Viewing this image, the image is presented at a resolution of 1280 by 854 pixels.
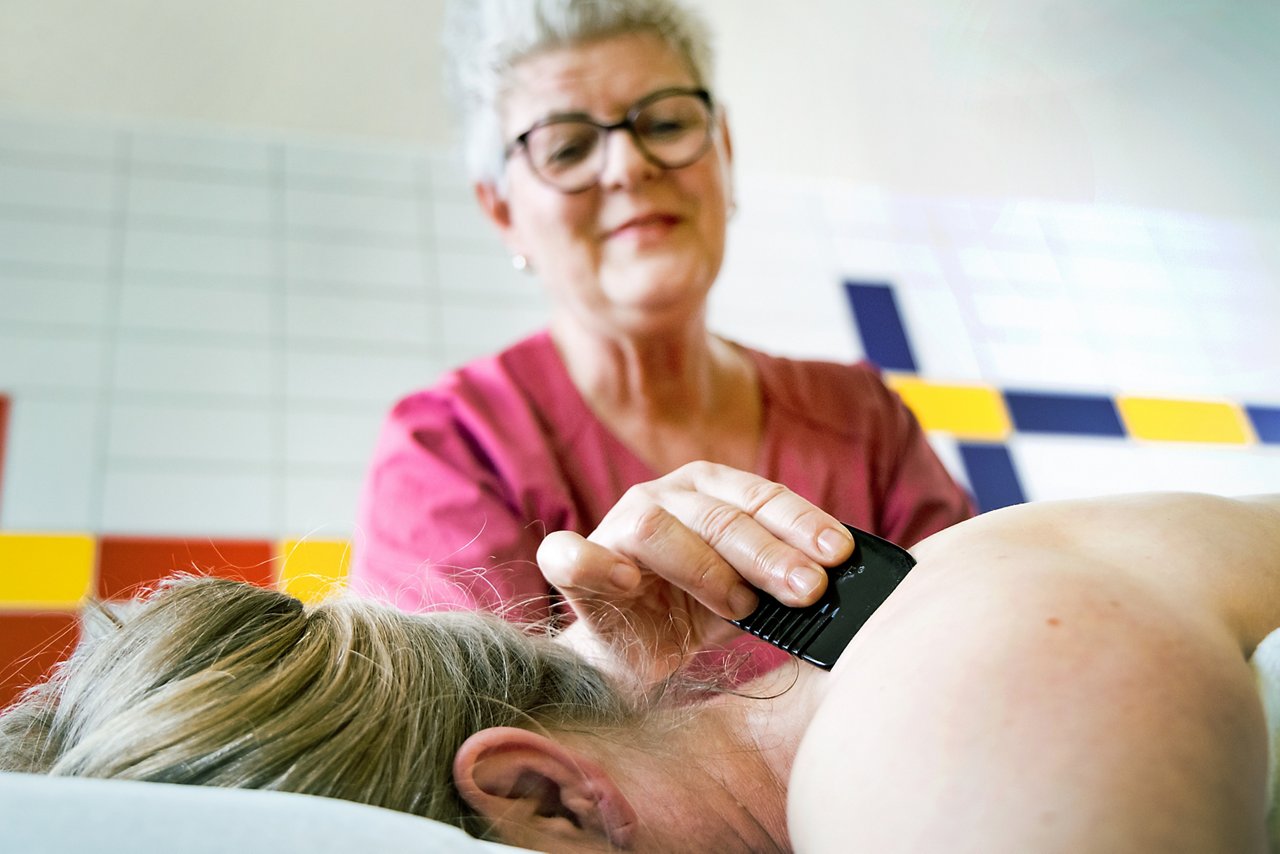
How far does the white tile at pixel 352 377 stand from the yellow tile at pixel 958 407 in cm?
119

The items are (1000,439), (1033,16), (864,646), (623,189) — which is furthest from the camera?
(1000,439)

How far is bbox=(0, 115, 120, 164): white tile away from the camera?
275cm

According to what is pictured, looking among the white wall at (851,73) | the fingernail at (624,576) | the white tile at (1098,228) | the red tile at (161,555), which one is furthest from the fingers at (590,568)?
the white tile at (1098,228)

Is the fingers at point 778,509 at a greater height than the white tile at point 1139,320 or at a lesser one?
lesser

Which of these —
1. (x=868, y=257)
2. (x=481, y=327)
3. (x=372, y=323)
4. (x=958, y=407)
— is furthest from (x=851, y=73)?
(x=372, y=323)

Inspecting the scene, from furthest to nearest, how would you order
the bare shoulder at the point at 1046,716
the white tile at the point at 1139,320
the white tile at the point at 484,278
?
the white tile at the point at 1139,320 → the white tile at the point at 484,278 → the bare shoulder at the point at 1046,716

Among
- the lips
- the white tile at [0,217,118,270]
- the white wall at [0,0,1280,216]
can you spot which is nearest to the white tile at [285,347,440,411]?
the white tile at [0,217,118,270]

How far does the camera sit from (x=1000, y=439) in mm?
2969

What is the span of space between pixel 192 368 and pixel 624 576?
7.10 feet

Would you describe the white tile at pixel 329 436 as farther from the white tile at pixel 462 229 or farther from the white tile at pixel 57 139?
the white tile at pixel 57 139

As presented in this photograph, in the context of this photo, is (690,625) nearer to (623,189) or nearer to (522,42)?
(623,189)

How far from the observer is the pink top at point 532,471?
1.05 metres

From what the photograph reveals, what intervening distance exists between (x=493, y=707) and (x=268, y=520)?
1.98m

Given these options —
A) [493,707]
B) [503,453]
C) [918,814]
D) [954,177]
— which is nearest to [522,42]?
[503,453]
